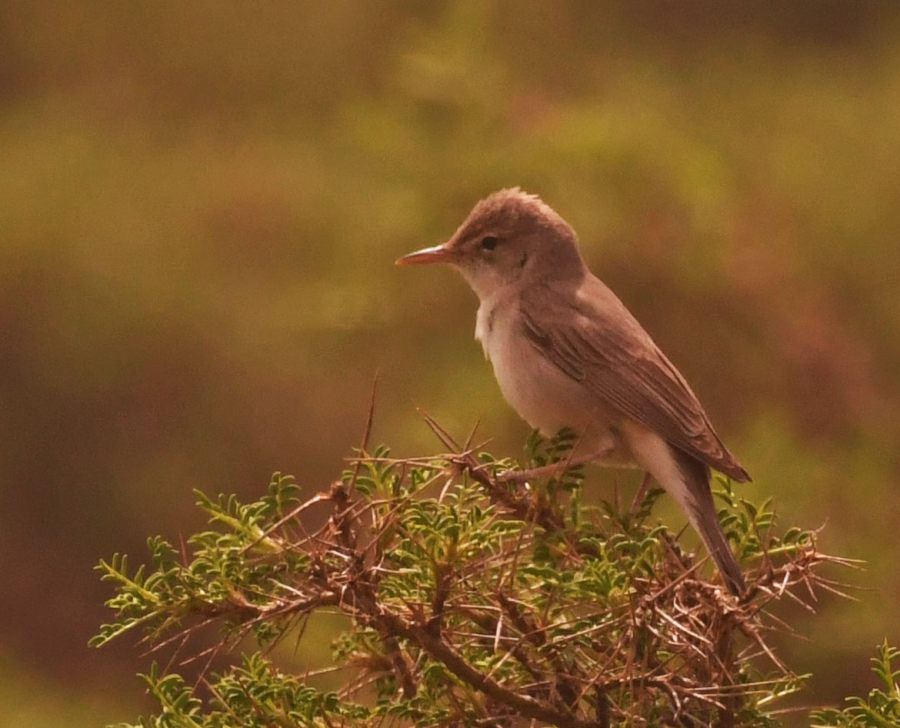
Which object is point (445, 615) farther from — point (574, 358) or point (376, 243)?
point (376, 243)

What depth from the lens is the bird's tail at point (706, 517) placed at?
2525 mm

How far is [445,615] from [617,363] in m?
1.88

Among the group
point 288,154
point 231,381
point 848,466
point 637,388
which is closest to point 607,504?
point 637,388

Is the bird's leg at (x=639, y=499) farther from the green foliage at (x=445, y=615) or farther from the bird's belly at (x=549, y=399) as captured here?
the green foliage at (x=445, y=615)

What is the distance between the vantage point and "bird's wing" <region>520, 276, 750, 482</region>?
3607 mm

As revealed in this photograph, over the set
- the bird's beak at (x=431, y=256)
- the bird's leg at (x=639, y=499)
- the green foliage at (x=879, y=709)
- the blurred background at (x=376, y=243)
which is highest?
the green foliage at (x=879, y=709)

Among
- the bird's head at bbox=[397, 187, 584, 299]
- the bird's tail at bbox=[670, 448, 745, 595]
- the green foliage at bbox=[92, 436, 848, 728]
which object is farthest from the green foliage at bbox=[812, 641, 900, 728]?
the bird's head at bbox=[397, 187, 584, 299]

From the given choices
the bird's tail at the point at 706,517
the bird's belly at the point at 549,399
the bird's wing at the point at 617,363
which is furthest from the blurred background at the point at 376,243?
the bird's tail at the point at 706,517

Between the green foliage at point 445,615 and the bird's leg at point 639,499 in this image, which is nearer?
the green foliage at point 445,615

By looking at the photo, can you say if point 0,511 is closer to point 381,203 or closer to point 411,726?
point 381,203

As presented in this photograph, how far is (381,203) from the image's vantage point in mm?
6148

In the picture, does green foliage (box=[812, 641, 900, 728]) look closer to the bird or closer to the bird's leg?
the bird's leg

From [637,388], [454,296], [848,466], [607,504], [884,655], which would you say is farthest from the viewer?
[454,296]

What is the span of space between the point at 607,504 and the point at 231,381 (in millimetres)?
6854
